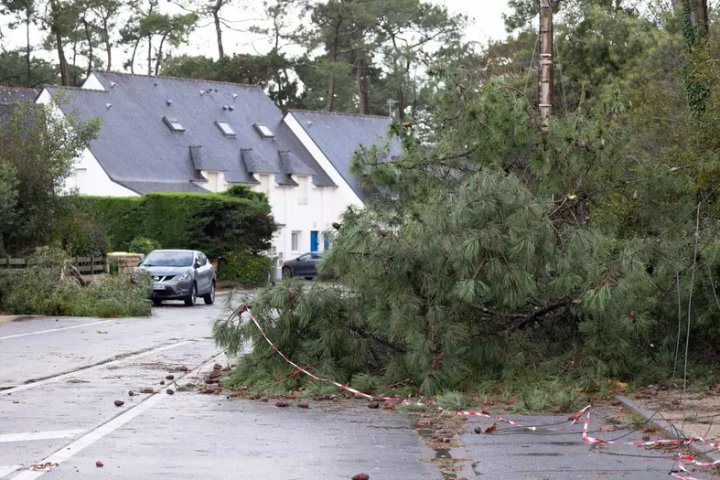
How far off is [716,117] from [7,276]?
22.0m

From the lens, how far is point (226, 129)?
70.4 metres

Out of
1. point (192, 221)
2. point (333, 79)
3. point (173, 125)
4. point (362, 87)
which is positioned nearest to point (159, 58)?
point (333, 79)

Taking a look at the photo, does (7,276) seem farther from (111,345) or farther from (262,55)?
(262,55)

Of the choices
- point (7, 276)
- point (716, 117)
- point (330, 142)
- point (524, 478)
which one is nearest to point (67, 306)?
point (7, 276)

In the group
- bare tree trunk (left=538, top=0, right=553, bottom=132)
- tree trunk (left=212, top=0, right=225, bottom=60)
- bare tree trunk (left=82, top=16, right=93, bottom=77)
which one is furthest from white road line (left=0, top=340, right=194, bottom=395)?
bare tree trunk (left=82, top=16, right=93, bottom=77)

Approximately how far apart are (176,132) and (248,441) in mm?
58305

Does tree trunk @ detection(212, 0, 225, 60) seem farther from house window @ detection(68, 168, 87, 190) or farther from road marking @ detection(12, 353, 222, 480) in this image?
road marking @ detection(12, 353, 222, 480)

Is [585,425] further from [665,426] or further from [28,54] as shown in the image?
[28,54]

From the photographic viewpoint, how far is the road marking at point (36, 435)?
10.9 metres

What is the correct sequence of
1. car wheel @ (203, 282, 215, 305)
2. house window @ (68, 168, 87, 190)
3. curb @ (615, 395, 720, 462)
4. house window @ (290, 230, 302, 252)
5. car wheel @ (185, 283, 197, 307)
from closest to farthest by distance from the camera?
curb @ (615, 395, 720, 462), car wheel @ (185, 283, 197, 307), car wheel @ (203, 282, 215, 305), house window @ (68, 168, 87, 190), house window @ (290, 230, 302, 252)

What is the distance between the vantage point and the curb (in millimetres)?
9781

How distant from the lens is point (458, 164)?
57.6 ft

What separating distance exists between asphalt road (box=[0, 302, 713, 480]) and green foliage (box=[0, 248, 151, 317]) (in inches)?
623

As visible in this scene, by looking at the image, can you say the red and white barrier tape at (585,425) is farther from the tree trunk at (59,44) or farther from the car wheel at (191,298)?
the tree trunk at (59,44)
